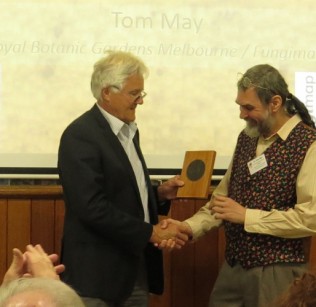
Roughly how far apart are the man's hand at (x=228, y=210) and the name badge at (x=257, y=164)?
151 mm

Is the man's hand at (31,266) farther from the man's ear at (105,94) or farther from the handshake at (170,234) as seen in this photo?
the man's ear at (105,94)

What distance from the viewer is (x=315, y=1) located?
387 cm

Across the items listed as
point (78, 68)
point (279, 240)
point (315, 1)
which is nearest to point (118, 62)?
point (78, 68)

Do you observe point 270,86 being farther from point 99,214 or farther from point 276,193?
point 99,214

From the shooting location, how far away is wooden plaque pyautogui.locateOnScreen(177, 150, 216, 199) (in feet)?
10.5

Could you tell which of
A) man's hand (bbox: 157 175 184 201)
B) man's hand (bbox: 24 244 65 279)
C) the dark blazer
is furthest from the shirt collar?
man's hand (bbox: 24 244 65 279)

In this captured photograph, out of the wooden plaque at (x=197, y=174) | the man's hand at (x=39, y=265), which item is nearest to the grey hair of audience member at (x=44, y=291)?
the man's hand at (x=39, y=265)

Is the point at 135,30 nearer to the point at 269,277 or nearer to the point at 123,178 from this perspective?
the point at 123,178

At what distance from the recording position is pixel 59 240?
3.68 m

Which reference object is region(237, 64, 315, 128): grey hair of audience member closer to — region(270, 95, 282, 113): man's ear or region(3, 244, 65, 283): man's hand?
region(270, 95, 282, 113): man's ear

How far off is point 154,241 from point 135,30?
123 centimetres

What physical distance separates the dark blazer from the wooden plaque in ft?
1.03

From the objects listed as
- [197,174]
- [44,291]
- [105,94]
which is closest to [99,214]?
[105,94]

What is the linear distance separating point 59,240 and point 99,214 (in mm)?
939
